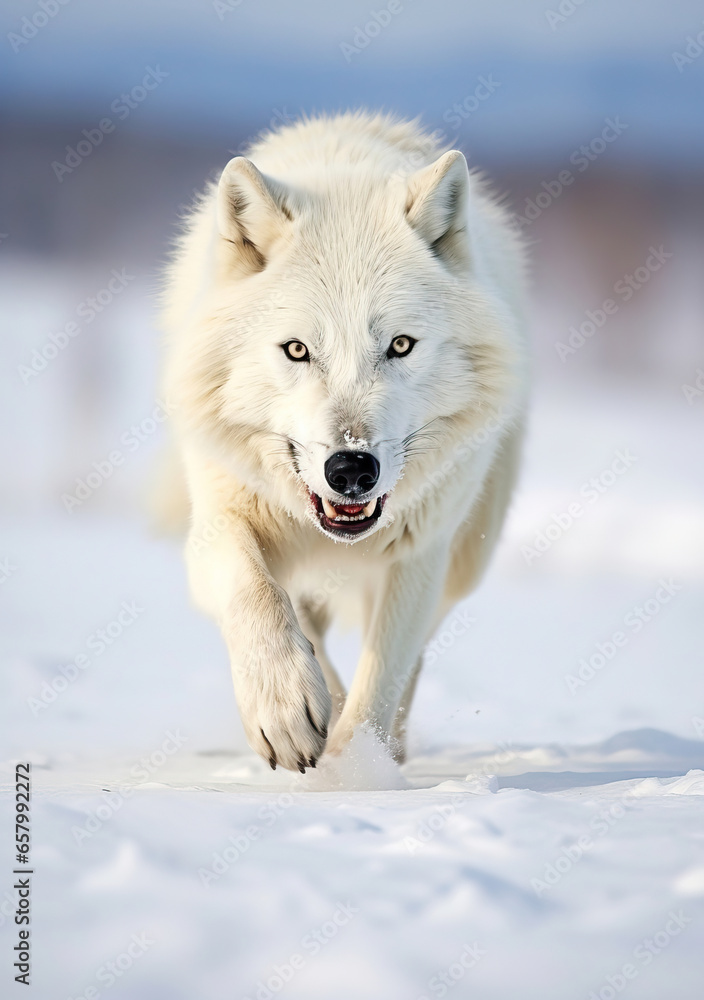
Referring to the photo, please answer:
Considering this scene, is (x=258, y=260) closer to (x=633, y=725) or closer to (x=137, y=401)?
(x=633, y=725)

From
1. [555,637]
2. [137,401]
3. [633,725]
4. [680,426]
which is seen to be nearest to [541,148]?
[680,426]

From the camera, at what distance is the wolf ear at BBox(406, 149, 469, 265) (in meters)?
2.83

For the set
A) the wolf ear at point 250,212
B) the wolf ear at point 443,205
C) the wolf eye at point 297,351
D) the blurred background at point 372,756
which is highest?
the wolf ear at point 443,205

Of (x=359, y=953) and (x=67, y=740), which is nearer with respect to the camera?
(x=359, y=953)

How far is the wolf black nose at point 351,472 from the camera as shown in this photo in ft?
8.09

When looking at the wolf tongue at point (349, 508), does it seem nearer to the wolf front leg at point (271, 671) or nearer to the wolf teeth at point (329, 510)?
the wolf teeth at point (329, 510)

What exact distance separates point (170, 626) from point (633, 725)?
3.02m

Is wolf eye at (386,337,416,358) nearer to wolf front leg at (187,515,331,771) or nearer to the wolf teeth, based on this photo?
the wolf teeth

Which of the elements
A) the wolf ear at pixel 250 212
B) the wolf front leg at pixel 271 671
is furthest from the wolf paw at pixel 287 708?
the wolf ear at pixel 250 212

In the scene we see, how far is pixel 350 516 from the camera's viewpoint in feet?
8.79

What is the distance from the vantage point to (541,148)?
2325 centimetres

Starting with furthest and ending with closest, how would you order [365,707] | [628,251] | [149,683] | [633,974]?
[628,251], [149,683], [365,707], [633,974]

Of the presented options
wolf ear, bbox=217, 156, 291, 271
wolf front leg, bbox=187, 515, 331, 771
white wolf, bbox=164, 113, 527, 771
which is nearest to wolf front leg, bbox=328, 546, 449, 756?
white wolf, bbox=164, 113, 527, 771

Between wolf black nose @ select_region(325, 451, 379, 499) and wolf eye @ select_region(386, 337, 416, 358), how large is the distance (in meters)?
0.41
